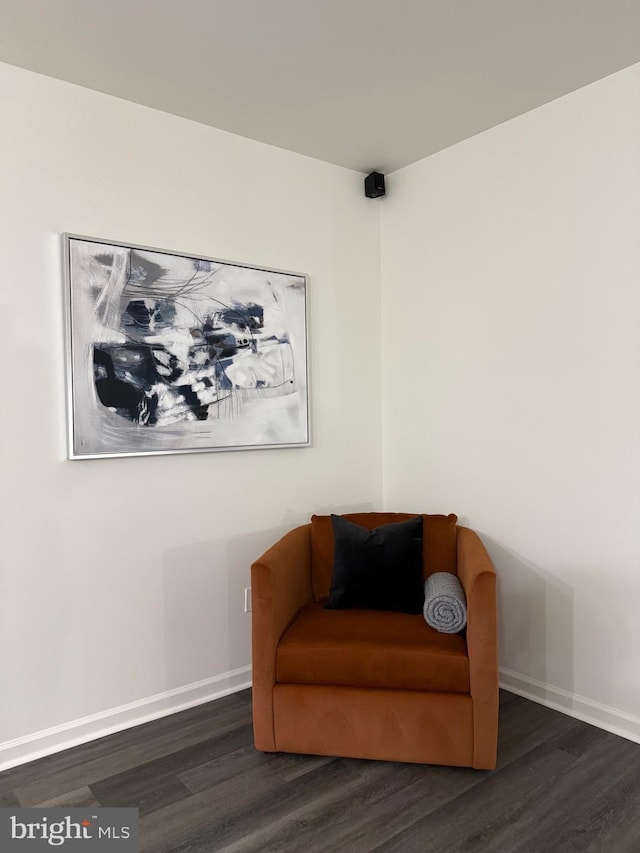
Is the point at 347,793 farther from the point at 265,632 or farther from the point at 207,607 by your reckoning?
the point at 207,607

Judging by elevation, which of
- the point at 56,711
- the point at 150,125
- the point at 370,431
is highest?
the point at 150,125

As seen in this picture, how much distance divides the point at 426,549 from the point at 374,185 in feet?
6.28

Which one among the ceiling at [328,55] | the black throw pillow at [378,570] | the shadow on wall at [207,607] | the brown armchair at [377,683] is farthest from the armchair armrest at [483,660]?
the ceiling at [328,55]

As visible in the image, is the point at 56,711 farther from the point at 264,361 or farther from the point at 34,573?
the point at 264,361

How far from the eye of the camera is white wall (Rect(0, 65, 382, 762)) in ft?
7.69

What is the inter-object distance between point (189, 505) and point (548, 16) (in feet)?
7.54

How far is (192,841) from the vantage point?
1.89 metres

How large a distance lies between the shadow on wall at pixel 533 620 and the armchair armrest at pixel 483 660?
0.67 m

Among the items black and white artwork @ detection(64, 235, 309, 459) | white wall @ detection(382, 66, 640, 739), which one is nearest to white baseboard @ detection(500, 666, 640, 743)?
white wall @ detection(382, 66, 640, 739)

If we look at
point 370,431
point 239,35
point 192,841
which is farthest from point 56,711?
point 239,35

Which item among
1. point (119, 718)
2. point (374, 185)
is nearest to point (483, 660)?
point (119, 718)

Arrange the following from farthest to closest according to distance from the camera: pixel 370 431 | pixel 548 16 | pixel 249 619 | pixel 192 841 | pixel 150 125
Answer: pixel 370 431 → pixel 249 619 → pixel 150 125 → pixel 548 16 → pixel 192 841

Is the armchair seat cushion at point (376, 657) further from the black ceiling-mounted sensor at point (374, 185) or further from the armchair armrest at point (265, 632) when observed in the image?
the black ceiling-mounted sensor at point (374, 185)

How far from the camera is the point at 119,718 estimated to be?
101 inches
